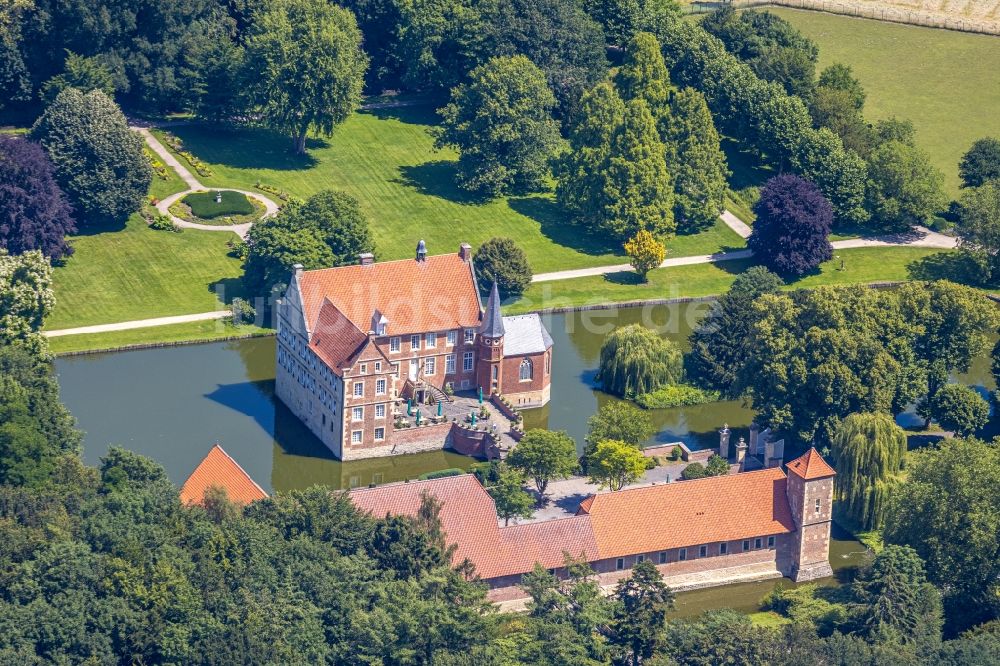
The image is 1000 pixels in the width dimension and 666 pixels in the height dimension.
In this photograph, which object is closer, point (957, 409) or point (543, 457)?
point (543, 457)

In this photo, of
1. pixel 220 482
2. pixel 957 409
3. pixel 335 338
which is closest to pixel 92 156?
pixel 335 338

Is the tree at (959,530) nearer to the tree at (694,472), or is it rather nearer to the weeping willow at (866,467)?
the weeping willow at (866,467)

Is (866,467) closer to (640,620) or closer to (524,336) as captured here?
(640,620)

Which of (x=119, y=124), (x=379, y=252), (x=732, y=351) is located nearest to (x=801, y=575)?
(x=732, y=351)

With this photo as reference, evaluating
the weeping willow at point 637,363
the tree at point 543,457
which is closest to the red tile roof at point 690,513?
the tree at point 543,457

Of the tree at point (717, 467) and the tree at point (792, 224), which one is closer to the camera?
the tree at point (717, 467)

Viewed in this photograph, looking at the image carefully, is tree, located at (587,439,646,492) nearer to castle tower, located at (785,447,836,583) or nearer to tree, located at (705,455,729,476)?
tree, located at (705,455,729,476)
